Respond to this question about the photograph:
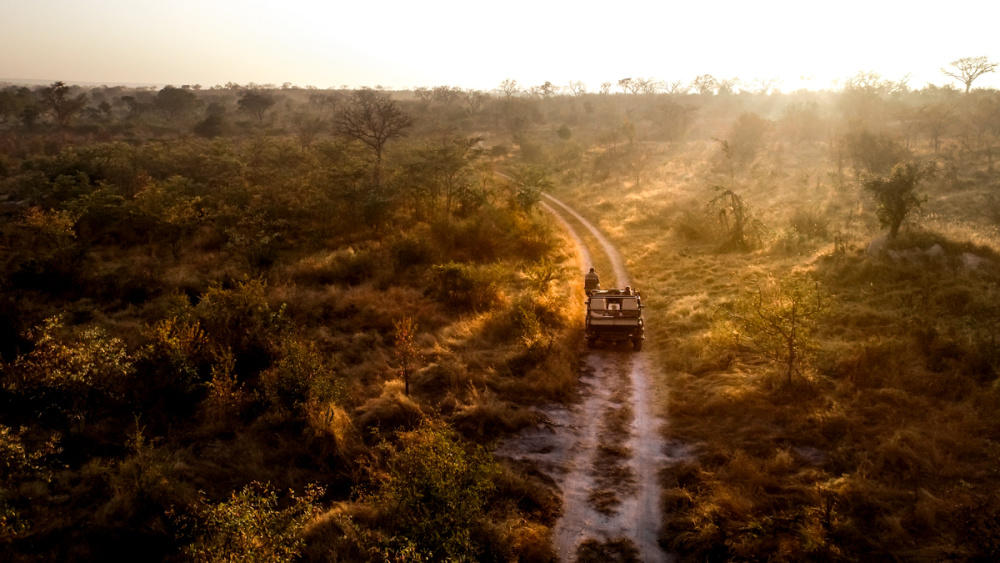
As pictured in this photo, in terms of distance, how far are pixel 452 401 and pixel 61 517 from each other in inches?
319

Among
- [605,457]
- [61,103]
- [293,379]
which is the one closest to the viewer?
[605,457]

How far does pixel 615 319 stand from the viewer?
18.3 metres

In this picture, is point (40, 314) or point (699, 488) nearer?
point (699, 488)

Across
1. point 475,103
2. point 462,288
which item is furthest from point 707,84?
point 462,288

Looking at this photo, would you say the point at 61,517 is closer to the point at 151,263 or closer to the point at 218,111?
the point at 151,263

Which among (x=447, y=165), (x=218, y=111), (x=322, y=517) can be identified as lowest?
(x=322, y=517)

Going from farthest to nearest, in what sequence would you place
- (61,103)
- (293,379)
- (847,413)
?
(61,103), (293,379), (847,413)

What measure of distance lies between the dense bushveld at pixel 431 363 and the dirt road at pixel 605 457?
0.51m

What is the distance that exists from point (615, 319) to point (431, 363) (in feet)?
21.9

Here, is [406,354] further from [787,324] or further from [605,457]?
[787,324]

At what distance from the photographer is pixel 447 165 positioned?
35375mm

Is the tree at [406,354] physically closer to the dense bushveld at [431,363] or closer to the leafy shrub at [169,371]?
the dense bushveld at [431,363]

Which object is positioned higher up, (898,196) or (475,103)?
(475,103)

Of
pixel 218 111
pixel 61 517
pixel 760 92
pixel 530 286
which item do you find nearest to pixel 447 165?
pixel 530 286
